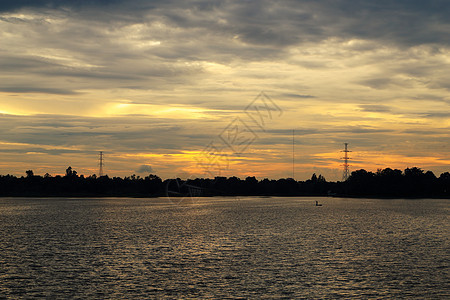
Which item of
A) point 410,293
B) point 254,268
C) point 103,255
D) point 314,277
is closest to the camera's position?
point 410,293

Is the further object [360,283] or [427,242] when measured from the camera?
[427,242]

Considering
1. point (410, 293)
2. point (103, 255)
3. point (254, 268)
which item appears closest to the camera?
point (410, 293)

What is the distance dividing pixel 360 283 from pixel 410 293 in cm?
569

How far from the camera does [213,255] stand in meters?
68.3

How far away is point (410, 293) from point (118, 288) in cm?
2886

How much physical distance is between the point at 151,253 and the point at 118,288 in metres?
24.0

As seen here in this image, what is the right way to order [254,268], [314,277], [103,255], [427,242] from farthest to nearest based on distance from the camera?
1. [427,242]
2. [103,255]
3. [254,268]
4. [314,277]

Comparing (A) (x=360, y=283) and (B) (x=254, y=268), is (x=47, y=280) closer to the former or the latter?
(B) (x=254, y=268)

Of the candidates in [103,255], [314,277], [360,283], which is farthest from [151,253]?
[360,283]

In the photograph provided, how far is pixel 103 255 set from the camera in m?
67.7

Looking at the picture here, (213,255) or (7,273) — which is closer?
(7,273)

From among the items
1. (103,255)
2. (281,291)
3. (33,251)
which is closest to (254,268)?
(281,291)

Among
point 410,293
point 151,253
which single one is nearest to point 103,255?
point 151,253

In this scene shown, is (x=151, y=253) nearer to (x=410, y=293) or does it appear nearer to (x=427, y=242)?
(x=410, y=293)
